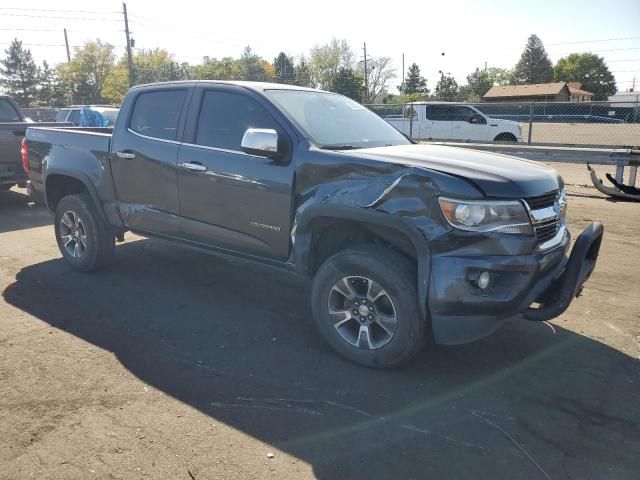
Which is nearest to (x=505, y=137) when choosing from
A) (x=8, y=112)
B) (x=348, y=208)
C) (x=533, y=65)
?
(x=8, y=112)

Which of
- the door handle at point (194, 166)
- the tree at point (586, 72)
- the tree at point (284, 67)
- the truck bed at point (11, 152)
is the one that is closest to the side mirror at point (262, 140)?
the door handle at point (194, 166)

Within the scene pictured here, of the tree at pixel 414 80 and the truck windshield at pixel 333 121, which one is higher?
the tree at pixel 414 80

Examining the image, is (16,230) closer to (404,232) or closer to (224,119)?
(224,119)

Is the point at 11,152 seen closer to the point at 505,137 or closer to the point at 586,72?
the point at 505,137

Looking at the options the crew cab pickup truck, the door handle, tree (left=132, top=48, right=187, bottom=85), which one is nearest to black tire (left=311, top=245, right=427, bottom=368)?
the crew cab pickup truck

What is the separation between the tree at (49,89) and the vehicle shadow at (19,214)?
6448cm

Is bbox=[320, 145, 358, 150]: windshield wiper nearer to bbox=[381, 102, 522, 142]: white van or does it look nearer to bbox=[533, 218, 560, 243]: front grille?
bbox=[533, 218, 560, 243]: front grille

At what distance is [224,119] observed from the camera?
4.45m

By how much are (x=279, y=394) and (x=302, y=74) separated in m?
78.6

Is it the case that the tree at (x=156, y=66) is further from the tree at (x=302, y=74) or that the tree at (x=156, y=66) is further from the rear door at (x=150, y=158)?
the rear door at (x=150, y=158)

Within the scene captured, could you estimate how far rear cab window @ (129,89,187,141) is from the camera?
4789 millimetres

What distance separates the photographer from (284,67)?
78.8 meters

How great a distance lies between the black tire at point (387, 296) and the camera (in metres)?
3.41

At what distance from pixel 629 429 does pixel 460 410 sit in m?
0.93
